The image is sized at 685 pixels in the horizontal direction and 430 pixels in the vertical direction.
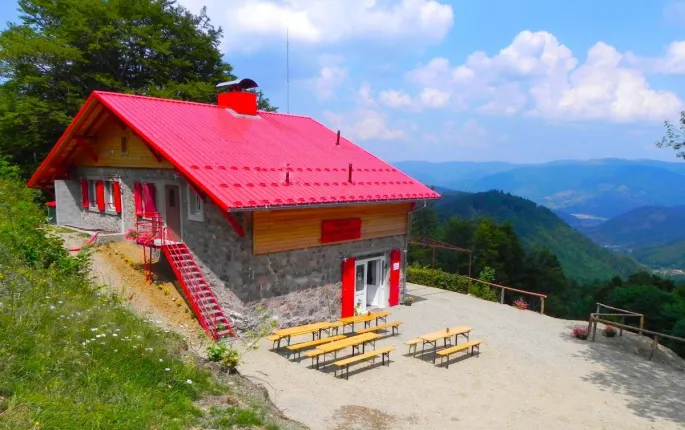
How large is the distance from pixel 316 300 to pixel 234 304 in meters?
2.72

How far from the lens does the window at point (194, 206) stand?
14.0 metres

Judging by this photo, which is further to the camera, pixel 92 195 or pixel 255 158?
pixel 92 195

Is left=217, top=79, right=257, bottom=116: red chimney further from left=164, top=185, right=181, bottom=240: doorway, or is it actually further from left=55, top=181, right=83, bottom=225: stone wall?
left=55, top=181, right=83, bottom=225: stone wall

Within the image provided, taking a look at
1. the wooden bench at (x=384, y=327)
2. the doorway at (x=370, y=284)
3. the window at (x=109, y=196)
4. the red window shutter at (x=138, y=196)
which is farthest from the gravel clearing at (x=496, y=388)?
the window at (x=109, y=196)

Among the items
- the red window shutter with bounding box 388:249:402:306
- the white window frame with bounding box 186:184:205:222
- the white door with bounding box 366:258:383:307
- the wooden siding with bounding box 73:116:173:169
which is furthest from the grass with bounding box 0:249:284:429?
the red window shutter with bounding box 388:249:402:306

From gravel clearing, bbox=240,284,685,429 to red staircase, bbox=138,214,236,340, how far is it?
137 cm

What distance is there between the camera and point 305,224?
14062 mm

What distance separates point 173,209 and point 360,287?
666 cm

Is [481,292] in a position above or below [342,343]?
below

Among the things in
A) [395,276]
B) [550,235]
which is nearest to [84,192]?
[395,276]

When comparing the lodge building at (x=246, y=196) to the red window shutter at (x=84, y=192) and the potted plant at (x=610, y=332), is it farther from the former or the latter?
the potted plant at (x=610, y=332)

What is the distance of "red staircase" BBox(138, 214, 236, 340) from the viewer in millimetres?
12742

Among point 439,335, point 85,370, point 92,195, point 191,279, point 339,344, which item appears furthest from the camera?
point 92,195

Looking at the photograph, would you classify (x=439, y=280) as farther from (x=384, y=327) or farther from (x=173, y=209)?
(x=173, y=209)
